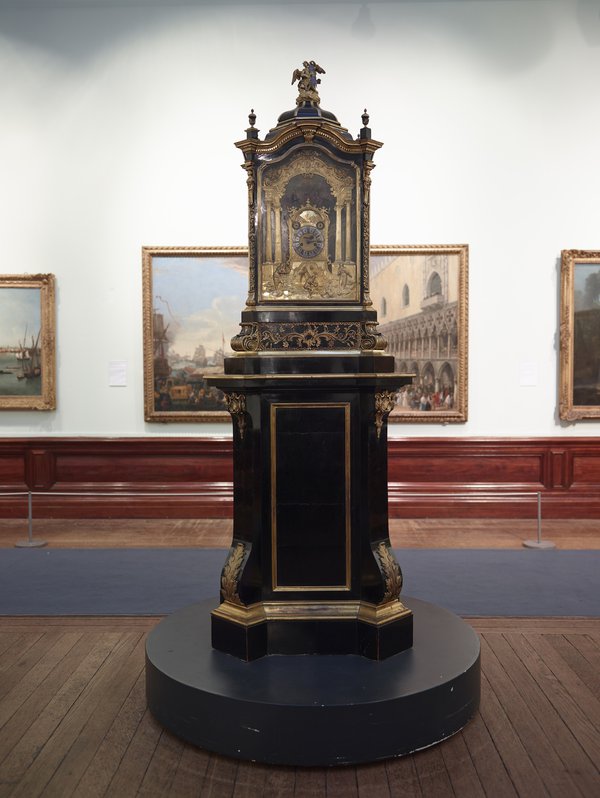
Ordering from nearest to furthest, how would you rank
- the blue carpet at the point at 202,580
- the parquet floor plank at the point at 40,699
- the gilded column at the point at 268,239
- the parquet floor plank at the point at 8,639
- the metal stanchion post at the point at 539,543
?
the parquet floor plank at the point at 40,699
the gilded column at the point at 268,239
the parquet floor plank at the point at 8,639
the blue carpet at the point at 202,580
the metal stanchion post at the point at 539,543

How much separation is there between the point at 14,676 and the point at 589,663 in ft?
12.2

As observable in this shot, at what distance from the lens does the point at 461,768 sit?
13.3 ft

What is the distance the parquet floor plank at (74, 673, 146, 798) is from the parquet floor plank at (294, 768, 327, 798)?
36.0 inches

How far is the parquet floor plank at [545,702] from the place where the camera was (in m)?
4.04

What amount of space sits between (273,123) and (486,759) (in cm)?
787

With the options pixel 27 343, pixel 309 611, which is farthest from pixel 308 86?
pixel 27 343

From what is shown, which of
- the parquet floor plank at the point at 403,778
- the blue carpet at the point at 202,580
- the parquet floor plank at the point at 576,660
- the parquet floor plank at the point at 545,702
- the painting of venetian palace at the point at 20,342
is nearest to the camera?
the parquet floor plank at the point at 403,778

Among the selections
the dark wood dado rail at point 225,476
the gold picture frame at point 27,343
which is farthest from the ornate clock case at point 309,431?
the gold picture frame at point 27,343

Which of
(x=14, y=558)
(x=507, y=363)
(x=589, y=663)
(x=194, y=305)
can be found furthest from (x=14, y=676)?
(x=507, y=363)

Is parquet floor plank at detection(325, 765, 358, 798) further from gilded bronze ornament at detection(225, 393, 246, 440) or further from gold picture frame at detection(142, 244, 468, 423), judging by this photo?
gold picture frame at detection(142, 244, 468, 423)

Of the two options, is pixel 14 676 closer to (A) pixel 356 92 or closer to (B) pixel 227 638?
(B) pixel 227 638

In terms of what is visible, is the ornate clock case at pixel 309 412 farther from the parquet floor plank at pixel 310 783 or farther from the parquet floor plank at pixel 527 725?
the parquet floor plank at pixel 310 783

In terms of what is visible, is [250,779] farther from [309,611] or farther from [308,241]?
[308,241]

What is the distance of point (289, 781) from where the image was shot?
397cm
